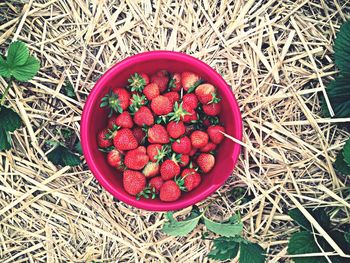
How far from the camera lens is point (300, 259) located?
133 cm

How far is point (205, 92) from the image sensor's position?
1289 millimetres

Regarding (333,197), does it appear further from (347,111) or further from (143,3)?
(143,3)

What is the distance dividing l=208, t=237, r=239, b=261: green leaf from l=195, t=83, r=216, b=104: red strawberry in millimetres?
377

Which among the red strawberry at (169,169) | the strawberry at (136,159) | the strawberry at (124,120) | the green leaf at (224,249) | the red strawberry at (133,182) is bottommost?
the green leaf at (224,249)

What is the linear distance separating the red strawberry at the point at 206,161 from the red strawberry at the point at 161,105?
151 mm

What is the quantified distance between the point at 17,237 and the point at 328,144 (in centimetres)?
92

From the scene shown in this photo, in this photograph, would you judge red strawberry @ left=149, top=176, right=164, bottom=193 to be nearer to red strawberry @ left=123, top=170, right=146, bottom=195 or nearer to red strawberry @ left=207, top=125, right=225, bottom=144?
red strawberry @ left=123, top=170, right=146, bottom=195

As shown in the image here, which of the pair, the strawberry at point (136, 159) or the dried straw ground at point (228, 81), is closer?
the strawberry at point (136, 159)

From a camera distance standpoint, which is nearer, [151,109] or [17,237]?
[151,109]

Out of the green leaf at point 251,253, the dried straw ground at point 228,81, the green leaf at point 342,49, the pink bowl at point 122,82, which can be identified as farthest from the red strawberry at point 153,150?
the green leaf at point 342,49

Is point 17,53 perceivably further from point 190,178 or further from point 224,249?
point 224,249

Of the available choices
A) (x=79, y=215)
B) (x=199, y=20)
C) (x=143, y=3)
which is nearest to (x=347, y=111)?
(x=199, y=20)

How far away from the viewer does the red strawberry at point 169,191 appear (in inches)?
50.4

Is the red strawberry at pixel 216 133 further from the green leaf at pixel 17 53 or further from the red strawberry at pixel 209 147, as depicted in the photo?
the green leaf at pixel 17 53
